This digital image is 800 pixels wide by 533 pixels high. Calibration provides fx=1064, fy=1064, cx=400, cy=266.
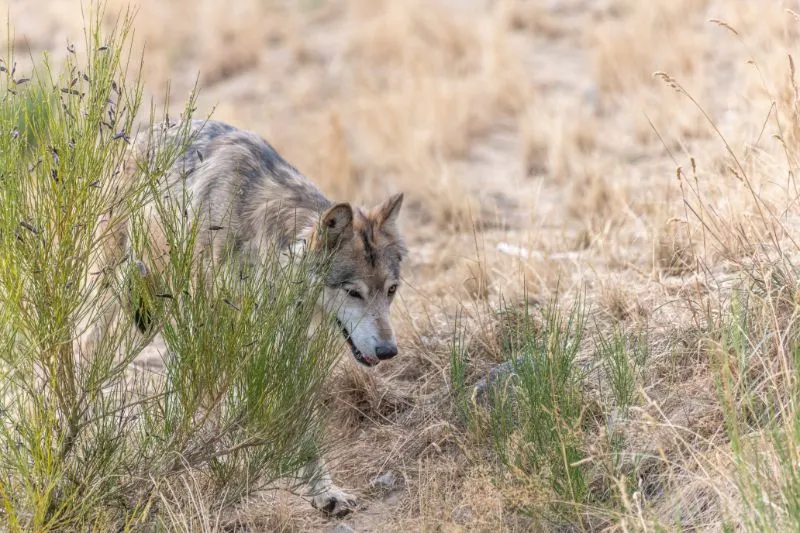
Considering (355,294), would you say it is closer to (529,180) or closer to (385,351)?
(385,351)

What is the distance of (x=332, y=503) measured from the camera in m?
5.02

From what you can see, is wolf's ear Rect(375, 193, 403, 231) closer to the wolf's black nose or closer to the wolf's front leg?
the wolf's black nose

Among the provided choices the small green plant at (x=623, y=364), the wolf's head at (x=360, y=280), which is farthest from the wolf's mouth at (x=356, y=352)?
the small green plant at (x=623, y=364)

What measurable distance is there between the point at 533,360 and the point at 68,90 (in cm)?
224

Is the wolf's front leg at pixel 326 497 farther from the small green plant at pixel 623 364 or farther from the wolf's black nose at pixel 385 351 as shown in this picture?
the small green plant at pixel 623 364

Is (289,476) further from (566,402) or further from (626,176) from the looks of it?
(626,176)

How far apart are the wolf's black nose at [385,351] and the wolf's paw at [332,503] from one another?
2.42 ft

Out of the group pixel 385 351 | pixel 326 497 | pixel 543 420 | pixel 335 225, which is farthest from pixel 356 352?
pixel 543 420

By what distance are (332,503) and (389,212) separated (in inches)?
66.5

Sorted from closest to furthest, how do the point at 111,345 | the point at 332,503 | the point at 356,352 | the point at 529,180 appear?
1. the point at 111,345
2. the point at 332,503
3. the point at 356,352
4. the point at 529,180

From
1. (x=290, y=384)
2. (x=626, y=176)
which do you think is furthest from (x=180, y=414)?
(x=626, y=176)

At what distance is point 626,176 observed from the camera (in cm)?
962

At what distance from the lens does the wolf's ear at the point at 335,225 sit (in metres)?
5.31

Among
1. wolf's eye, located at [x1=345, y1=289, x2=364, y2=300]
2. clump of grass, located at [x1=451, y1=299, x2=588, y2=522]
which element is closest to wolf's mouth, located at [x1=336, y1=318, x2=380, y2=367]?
wolf's eye, located at [x1=345, y1=289, x2=364, y2=300]
